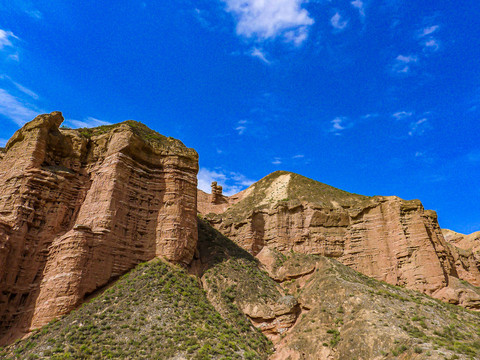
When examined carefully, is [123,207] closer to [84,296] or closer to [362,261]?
[84,296]

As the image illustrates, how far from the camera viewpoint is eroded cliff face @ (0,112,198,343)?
97.9 ft

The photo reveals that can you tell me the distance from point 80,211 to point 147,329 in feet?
46.8

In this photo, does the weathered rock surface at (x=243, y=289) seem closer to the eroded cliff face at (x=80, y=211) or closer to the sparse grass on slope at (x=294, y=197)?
the eroded cliff face at (x=80, y=211)

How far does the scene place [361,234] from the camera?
158ft

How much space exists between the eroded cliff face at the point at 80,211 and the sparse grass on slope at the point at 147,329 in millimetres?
1942

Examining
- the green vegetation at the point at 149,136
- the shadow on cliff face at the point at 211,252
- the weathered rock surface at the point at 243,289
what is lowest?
the weathered rock surface at the point at 243,289

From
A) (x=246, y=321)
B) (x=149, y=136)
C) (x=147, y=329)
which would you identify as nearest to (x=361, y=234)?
(x=246, y=321)

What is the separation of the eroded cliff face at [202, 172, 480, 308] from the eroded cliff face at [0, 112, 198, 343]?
17.8m

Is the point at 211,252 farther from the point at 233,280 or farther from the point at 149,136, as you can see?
the point at 149,136

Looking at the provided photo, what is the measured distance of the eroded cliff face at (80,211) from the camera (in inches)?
1174

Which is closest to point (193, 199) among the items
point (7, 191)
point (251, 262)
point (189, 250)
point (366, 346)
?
point (189, 250)

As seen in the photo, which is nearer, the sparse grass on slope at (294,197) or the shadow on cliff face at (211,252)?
the shadow on cliff face at (211,252)

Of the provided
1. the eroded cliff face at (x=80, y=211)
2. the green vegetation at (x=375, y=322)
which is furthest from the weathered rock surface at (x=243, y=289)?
the eroded cliff face at (x=80, y=211)

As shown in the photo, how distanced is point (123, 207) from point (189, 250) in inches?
296
